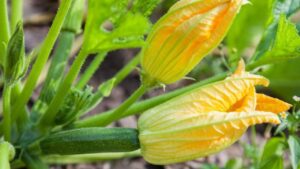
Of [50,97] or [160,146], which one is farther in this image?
[50,97]

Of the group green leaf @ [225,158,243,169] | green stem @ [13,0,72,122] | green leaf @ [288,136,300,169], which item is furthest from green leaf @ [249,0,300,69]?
green stem @ [13,0,72,122]

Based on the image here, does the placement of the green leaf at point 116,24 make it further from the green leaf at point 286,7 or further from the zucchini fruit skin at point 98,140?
the green leaf at point 286,7

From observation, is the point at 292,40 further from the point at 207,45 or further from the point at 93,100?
the point at 93,100

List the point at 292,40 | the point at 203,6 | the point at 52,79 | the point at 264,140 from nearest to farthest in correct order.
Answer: the point at 203,6, the point at 292,40, the point at 52,79, the point at 264,140

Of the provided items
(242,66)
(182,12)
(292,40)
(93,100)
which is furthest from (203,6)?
(93,100)

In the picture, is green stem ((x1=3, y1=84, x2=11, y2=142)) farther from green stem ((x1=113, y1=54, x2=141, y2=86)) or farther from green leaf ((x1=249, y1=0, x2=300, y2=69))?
green leaf ((x1=249, y1=0, x2=300, y2=69))
